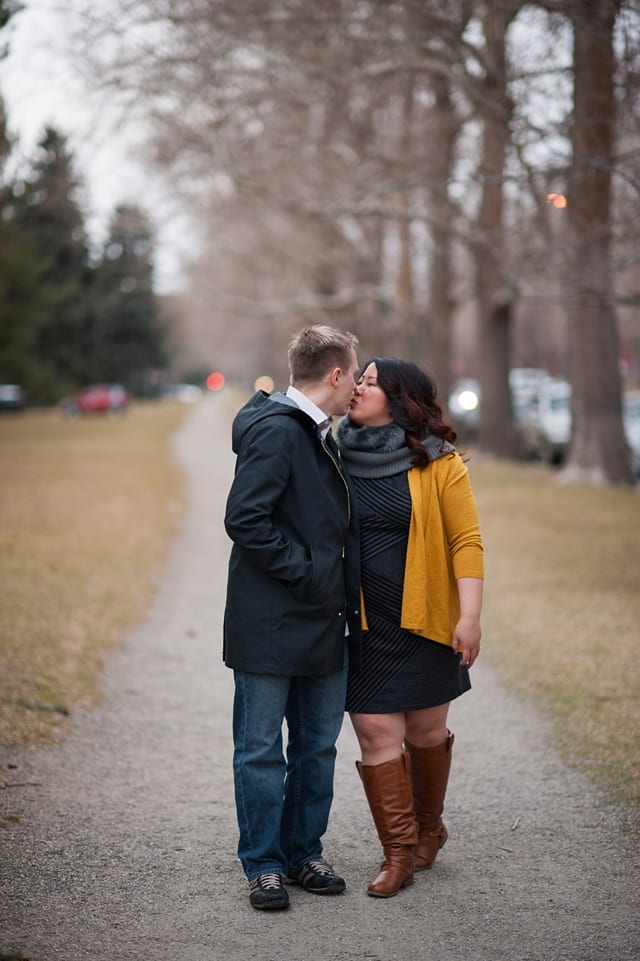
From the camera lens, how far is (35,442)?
3494cm

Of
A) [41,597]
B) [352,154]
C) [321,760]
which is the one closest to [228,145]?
[352,154]

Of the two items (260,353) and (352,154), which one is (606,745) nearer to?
(352,154)

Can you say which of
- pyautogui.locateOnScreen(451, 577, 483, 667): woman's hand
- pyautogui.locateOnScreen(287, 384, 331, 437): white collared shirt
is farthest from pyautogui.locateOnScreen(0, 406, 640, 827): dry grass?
pyautogui.locateOnScreen(287, 384, 331, 437): white collared shirt

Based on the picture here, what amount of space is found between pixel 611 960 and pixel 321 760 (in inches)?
46.1

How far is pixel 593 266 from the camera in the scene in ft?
39.6

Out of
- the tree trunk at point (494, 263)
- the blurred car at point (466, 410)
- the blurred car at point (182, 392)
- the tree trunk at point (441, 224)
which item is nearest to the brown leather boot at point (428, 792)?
the tree trunk at point (441, 224)

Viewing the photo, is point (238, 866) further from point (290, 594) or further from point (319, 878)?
point (290, 594)

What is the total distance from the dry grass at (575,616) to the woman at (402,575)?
1.29m

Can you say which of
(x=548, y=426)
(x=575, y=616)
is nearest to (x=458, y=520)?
(x=575, y=616)

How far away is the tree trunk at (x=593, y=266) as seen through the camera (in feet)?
31.9

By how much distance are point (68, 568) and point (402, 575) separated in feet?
26.8

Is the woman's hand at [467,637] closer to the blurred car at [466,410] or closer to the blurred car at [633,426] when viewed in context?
the blurred car at [633,426]

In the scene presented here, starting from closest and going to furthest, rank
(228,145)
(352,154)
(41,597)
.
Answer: (41,597) < (228,145) < (352,154)

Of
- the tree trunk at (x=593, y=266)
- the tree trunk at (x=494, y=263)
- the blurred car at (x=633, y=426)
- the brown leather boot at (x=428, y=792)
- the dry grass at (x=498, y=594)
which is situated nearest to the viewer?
the brown leather boot at (x=428, y=792)
